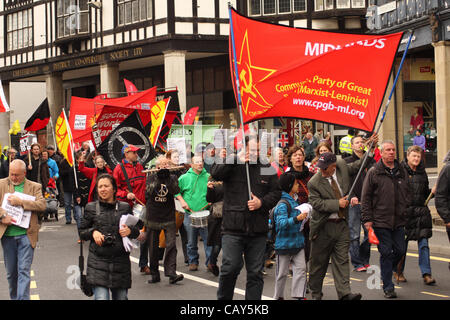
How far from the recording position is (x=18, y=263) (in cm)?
810

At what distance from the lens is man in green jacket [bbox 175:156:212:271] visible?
10.9 meters

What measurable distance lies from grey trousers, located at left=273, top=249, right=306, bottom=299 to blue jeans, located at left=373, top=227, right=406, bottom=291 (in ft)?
3.71

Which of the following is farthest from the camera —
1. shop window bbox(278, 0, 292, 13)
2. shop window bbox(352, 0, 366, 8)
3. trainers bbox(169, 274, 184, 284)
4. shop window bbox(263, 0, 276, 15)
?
shop window bbox(263, 0, 276, 15)

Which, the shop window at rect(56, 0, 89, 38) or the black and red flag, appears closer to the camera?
the black and red flag

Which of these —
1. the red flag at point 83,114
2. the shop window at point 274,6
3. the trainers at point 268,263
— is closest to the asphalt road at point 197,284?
the trainers at point 268,263

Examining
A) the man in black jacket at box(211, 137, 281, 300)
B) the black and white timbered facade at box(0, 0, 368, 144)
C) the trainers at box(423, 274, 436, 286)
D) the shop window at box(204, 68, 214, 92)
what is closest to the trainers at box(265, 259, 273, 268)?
the trainers at box(423, 274, 436, 286)

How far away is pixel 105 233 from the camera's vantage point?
6633 millimetres

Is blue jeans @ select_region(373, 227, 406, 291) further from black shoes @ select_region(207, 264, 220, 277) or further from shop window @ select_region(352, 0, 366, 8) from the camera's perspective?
shop window @ select_region(352, 0, 366, 8)

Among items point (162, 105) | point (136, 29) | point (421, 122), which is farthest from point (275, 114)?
point (136, 29)

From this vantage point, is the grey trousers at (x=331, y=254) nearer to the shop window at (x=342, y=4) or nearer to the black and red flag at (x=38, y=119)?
the black and red flag at (x=38, y=119)

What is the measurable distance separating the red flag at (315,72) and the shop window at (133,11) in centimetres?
2161

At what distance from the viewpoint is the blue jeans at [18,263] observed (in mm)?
7996

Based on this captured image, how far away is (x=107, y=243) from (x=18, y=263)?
2.04m

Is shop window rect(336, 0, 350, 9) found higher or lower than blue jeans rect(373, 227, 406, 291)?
higher
